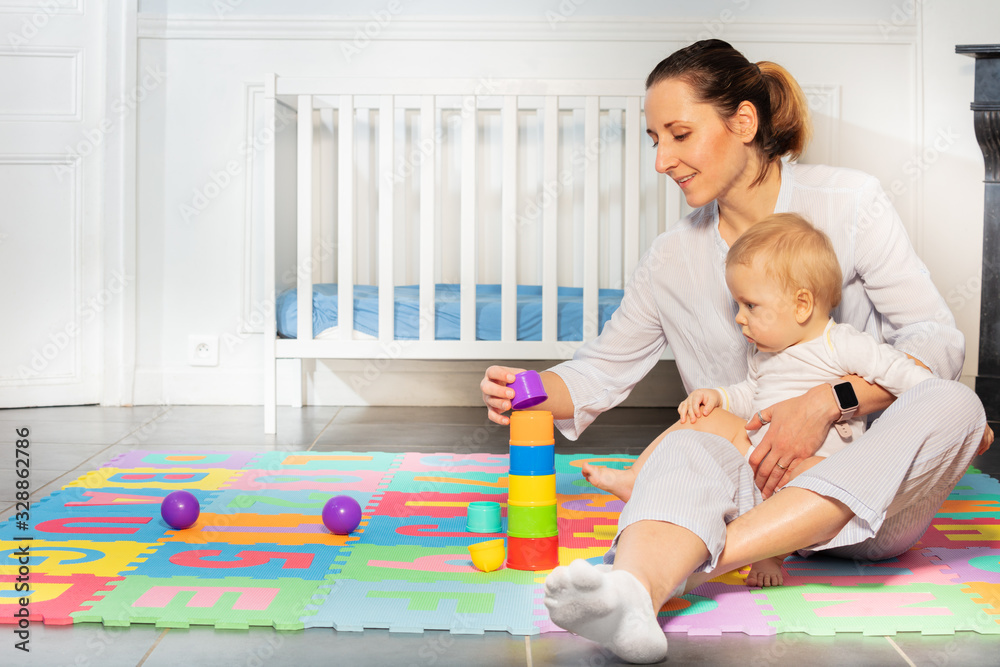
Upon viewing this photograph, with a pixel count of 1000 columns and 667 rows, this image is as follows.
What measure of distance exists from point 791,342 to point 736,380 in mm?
187

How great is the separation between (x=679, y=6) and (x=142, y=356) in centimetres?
205

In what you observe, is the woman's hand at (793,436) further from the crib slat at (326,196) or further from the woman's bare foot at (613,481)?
the crib slat at (326,196)

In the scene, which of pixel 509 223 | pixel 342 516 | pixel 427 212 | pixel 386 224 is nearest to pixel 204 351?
pixel 386 224

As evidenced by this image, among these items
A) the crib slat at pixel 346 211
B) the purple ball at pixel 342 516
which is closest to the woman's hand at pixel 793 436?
the purple ball at pixel 342 516

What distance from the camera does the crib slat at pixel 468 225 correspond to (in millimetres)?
2254

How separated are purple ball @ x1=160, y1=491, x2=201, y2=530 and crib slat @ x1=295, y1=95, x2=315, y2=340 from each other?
942 millimetres

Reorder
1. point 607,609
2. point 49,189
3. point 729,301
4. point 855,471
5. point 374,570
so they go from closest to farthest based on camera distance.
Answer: point 607,609
point 855,471
point 374,570
point 729,301
point 49,189

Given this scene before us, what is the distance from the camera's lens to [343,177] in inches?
89.0

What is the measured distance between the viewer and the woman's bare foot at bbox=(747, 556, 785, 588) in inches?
43.2

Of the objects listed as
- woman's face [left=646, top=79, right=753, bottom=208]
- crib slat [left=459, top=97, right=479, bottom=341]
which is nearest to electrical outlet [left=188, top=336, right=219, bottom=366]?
crib slat [left=459, top=97, right=479, bottom=341]

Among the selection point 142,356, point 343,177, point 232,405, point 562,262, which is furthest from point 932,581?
point 142,356

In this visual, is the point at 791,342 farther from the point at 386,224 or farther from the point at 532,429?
the point at 386,224

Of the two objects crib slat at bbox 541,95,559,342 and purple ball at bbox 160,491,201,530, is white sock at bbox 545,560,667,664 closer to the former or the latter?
purple ball at bbox 160,491,201,530

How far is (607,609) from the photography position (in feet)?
2.63
